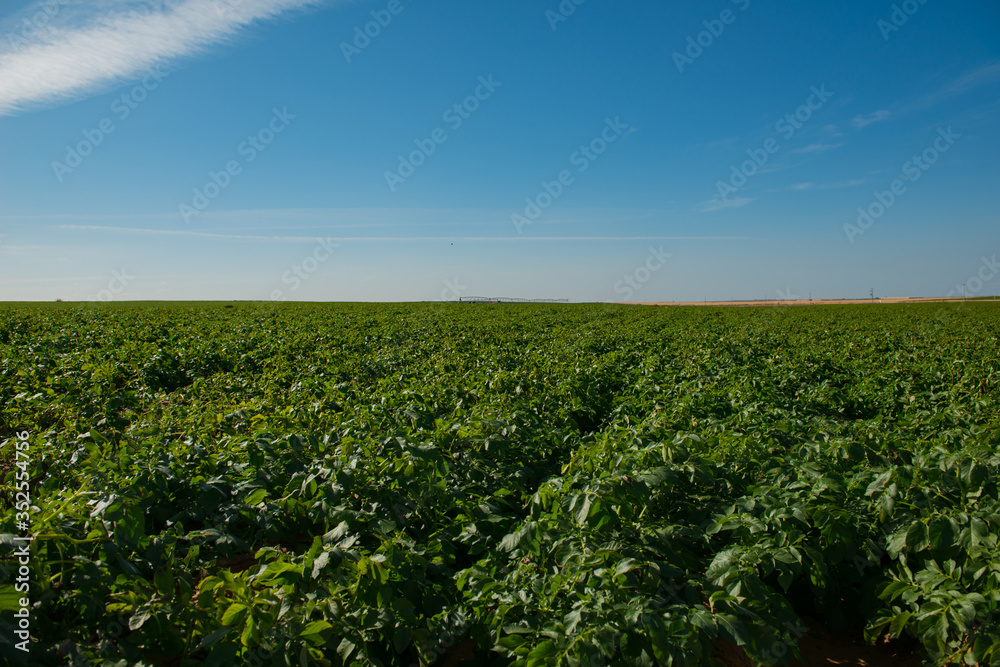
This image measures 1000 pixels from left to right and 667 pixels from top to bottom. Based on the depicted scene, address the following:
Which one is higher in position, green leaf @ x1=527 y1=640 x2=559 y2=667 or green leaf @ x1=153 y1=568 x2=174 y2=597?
green leaf @ x1=153 y1=568 x2=174 y2=597

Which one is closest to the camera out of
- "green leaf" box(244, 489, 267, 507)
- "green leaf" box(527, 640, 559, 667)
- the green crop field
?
"green leaf" box(527, 640, 559, 667)

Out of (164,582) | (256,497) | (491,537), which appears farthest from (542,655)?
(256,497)

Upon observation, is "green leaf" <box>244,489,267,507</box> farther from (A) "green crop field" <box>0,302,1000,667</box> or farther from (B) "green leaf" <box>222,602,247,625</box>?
(B) "green leaf" <box>222,602,247,625</box>

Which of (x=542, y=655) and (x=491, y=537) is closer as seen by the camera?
(x=542, y=655)

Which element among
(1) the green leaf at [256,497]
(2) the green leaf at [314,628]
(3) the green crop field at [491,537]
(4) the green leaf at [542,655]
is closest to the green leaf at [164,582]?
(3) the green crop field at [491,537]

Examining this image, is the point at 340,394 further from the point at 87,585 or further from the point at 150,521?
the point at 87,585

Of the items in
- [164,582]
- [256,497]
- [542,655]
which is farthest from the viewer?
[256,497]

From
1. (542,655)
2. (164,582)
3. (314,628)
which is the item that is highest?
(164,582)

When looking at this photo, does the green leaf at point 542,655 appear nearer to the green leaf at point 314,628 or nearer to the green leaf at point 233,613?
the green leaf at point 314,628

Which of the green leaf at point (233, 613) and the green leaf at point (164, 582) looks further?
the green leaf at point (164, 582)

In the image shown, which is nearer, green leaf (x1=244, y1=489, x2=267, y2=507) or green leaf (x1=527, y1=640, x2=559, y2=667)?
green leaf (x1=527, y1=640, x2=559, y2=667)

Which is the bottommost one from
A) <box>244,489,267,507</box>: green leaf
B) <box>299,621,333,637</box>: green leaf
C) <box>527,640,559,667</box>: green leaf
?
<box>527,640,559,667</box>: green leaf

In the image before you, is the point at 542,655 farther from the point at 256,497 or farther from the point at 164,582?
the point at 256,497

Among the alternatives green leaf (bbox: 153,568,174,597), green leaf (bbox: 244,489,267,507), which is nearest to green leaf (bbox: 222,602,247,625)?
green leaf (bbox: 153,568,174,597)
